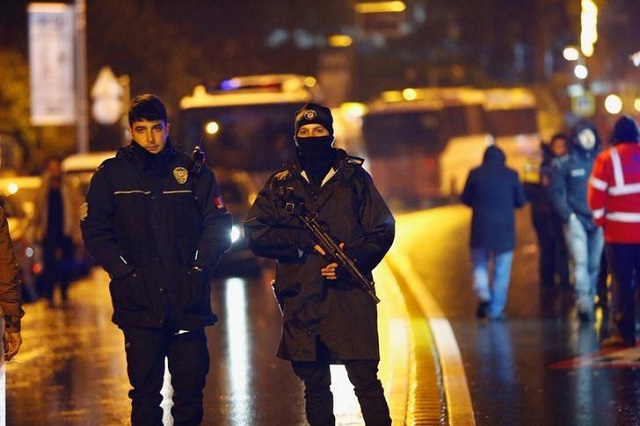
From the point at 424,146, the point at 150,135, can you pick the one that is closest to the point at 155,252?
the point at 150,135

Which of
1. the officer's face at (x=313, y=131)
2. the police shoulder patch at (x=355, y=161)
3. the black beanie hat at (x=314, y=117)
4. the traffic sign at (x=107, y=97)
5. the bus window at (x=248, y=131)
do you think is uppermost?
the traffic sign at (x=107, y=97)

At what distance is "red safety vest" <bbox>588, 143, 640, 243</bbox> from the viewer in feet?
37.2

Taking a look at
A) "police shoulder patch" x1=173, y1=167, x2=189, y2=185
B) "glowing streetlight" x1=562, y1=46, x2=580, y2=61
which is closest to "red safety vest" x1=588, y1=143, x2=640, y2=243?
"police shoulder patch" x1=173, y1=167, x2=189, y2=185

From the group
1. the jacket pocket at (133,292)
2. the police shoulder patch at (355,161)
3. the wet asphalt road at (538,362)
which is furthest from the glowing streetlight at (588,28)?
the jacket pocket at (133,292)

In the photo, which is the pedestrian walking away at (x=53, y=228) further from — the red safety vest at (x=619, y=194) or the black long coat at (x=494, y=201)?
the red safety vest at (x=619, y=194)

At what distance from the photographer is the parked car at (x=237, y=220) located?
20219mm

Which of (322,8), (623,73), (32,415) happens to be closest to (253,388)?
(32,415)

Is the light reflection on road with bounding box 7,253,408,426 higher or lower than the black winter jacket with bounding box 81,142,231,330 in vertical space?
lower

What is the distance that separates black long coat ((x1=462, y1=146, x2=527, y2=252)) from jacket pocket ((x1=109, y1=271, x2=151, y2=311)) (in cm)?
681

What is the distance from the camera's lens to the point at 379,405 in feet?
23.5

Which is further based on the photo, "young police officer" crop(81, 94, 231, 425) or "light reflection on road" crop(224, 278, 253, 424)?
"light reflection on road" crop(224, 278, 253, 424)

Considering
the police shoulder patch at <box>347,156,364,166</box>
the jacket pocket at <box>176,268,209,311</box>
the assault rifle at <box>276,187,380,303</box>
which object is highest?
the police shoulder patch at <box>347,156,364,166</box>

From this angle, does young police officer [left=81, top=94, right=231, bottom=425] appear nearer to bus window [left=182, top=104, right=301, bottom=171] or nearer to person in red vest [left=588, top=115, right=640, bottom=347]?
person in red vest [left=588, top=115, right=640, bottom=347]

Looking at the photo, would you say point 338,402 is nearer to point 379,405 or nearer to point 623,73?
point 379,405
